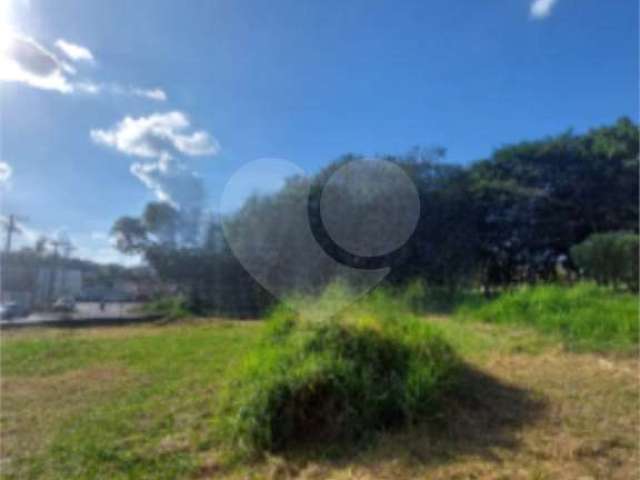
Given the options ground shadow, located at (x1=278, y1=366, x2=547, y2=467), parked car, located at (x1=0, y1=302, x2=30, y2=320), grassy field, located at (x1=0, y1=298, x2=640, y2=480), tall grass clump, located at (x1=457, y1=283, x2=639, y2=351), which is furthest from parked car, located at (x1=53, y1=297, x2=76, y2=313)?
ground shadow, located at (x1=278, y1=366, x2=547, y2=467)

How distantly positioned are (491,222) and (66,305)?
457 inches

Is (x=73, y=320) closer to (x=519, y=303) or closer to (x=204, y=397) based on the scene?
(x=204, y=397)

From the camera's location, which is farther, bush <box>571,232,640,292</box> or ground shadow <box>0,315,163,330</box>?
ground shadow <box>0,315,163,330</box>

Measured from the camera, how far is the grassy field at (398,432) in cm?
214

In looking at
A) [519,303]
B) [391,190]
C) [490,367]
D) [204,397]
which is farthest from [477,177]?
[204,397]

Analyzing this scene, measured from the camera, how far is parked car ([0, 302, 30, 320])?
10578 mm

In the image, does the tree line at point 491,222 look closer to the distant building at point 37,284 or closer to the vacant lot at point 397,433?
the distant building at point 37,284

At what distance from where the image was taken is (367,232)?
877 cm

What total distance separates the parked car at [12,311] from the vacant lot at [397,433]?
24.3 feet

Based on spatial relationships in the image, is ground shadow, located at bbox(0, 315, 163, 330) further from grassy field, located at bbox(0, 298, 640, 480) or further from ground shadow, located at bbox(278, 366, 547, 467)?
ground shadow, located at bbox(278, 366, 547, 467)

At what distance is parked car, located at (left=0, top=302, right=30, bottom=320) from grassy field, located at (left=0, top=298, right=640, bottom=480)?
734 centimetres

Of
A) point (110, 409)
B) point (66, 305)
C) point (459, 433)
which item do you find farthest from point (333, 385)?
point (66, 305)

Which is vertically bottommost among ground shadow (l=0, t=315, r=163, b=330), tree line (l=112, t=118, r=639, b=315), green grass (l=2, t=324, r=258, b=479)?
green grass (l=2, t=324, r=258, b=479)

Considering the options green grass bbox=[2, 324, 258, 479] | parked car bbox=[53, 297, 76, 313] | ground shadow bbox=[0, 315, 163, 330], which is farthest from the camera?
parked car bbox=[53, 297, 76, 313]
